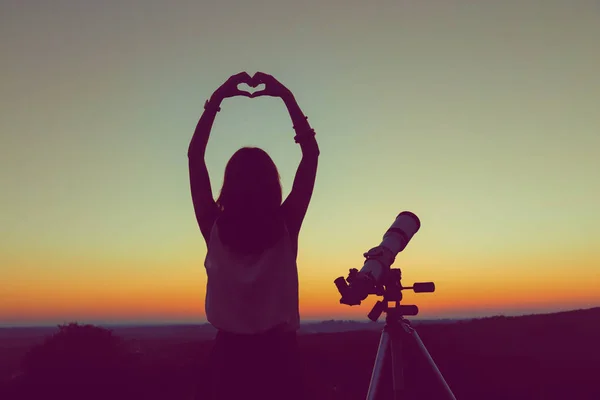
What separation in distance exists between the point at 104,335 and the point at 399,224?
828 centimetres

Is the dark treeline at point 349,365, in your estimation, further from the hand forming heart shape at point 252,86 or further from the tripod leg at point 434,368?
the hand forming heart shape at point 252,86

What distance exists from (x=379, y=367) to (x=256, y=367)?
213cm

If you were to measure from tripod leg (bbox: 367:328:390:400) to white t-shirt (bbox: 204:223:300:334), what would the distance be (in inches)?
76.3

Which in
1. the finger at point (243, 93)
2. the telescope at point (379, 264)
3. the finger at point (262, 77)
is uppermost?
the finger at point (262, 77)

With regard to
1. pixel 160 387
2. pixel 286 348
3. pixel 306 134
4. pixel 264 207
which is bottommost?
pixel 160 387

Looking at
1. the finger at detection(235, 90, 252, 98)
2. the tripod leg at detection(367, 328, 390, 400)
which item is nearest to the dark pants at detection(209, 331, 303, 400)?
the finger at detection(235, 90, 252, 98)

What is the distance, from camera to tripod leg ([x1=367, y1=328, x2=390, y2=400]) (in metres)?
3.89

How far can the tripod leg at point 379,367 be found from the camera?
12.8ft

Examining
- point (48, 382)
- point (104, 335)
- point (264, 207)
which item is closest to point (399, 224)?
point (264, 207)

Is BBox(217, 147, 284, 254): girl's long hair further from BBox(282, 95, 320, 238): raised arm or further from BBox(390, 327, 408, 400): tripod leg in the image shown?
BBox(390, 327, 408, 400): tripod leg

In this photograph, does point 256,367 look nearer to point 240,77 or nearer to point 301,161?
point 301,161

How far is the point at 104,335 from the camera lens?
1142 cm

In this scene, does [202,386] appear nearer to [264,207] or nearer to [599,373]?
[264,207]

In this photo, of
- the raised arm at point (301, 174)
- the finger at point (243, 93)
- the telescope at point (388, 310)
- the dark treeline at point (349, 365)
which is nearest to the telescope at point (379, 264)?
the telescope at point (388, 310)
